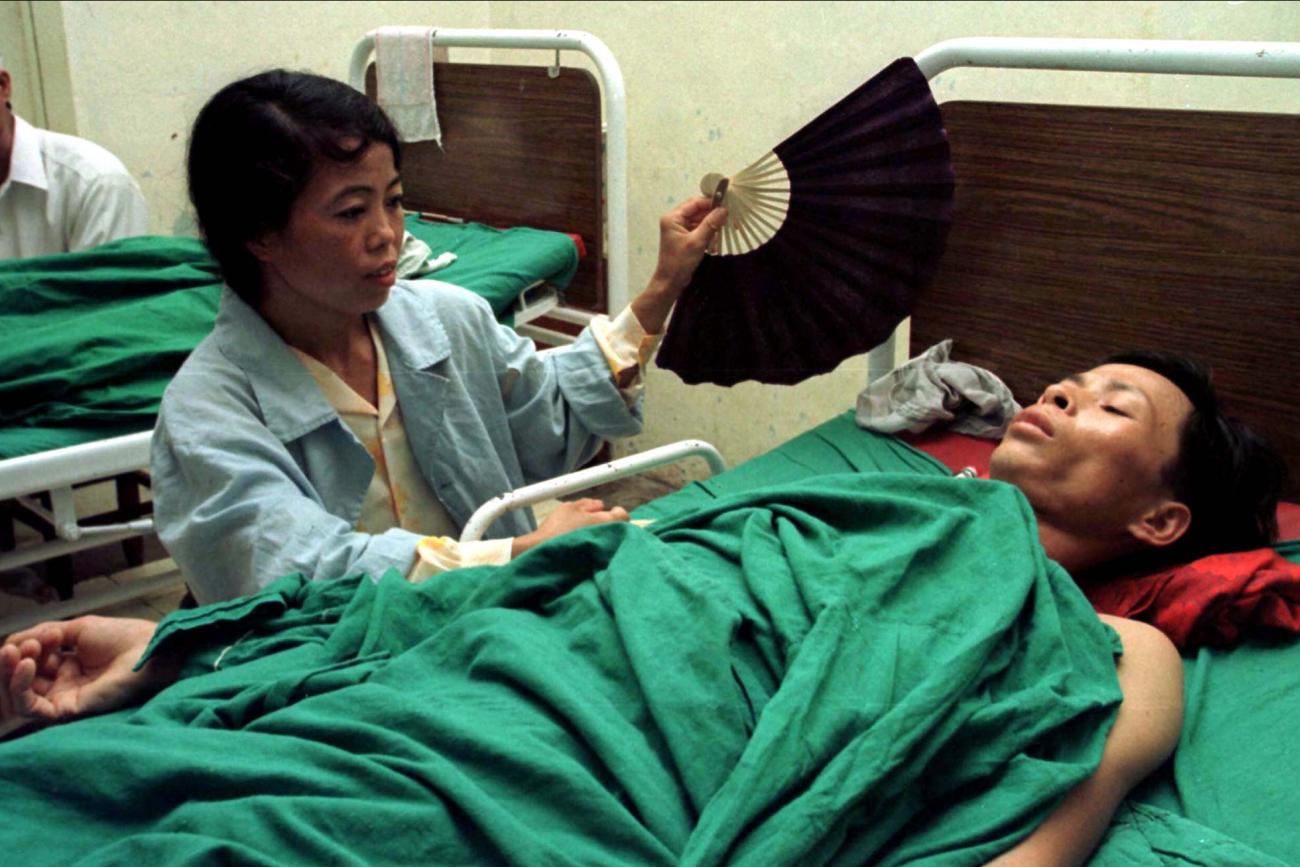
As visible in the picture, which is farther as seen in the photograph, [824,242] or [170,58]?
[170,58]

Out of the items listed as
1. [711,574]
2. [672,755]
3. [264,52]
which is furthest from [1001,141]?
[264,52]

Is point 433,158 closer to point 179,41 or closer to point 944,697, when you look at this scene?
point 179,41

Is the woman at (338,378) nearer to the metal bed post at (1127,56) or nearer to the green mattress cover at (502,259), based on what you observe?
the metal bed post at (1127,56)

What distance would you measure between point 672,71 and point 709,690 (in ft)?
8.47

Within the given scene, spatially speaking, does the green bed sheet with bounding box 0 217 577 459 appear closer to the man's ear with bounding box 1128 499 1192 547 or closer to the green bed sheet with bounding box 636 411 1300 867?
the man's ear with bounding box 1128 499 1192 547

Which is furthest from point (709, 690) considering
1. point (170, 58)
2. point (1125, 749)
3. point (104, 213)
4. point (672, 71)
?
point (170, 58)

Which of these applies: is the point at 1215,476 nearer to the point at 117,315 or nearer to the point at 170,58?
the point at 117,315

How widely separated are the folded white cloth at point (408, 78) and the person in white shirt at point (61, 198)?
69 cm

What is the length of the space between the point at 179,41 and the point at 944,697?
3.18m

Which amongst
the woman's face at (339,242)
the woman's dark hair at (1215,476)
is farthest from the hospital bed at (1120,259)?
the woman's face at (339,242)

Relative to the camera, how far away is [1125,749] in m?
1.23

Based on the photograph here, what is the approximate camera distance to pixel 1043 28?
2605 millimetres

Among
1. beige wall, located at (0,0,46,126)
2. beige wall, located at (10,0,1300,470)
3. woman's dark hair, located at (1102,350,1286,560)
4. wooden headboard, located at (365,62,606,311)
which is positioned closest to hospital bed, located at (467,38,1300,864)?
woman's dark hair, located at (1102,350,1286,560)

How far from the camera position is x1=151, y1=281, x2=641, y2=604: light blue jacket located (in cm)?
156
